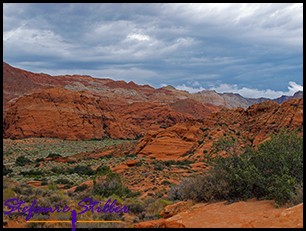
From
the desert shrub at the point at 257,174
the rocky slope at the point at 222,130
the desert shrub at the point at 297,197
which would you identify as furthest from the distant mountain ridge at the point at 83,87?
the desert shrub at the point at 297,197

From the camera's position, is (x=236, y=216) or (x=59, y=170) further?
(x=59, y=170)

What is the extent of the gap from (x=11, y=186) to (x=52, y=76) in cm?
14555

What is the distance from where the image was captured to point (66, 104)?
69.6 metres

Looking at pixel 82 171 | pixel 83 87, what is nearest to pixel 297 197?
pixel 82 171

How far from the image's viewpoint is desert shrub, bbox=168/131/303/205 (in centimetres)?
902

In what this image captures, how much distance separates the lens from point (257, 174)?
9461 millimetres

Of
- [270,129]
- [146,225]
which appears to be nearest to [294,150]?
[146,225]

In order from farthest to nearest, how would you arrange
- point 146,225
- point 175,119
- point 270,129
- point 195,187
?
point 175,119 → point 270,129 → point 195,187 → point 146,225

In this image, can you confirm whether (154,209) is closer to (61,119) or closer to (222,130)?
(222,130)

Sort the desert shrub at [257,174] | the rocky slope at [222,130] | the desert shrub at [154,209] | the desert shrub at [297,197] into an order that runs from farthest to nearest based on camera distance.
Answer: the rocky slope at [222,130] < the desert shrub at [154,209] < the desert shrub at [257,174] < the desert shrub at [297,197]

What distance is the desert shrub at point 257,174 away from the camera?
355 inches

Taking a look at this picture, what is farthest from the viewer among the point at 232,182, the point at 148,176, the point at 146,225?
the point at 148,176

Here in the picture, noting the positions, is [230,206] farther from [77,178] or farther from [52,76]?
[52,76]

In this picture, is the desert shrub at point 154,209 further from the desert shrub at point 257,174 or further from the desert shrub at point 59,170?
the desert shrub at point 59,170
